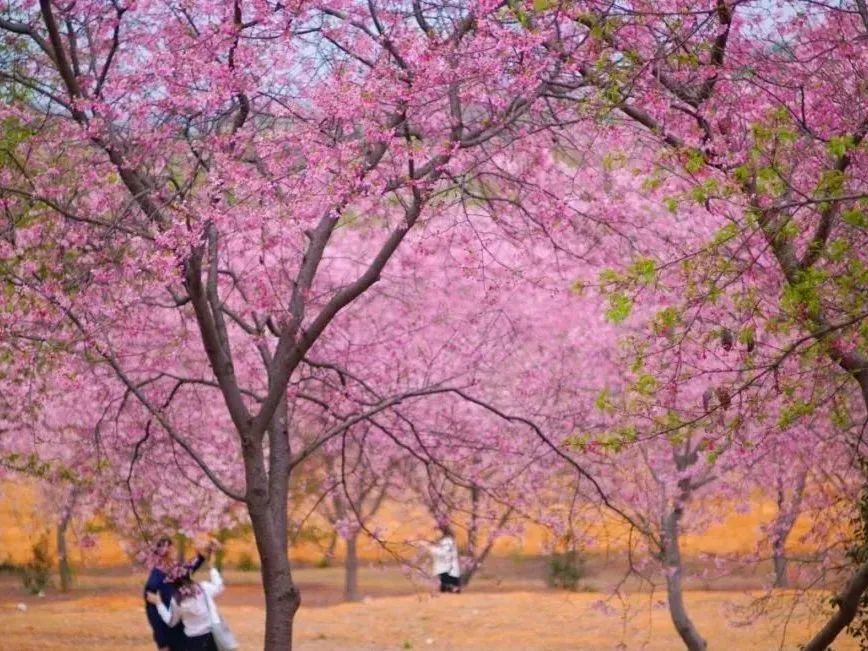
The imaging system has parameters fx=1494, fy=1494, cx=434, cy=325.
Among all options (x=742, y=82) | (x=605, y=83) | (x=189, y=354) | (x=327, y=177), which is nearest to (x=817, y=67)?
(x=742, y=82)

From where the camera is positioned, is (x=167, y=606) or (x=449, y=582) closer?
(x=167, y=606)

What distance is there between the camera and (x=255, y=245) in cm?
1135

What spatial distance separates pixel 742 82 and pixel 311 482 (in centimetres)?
2050

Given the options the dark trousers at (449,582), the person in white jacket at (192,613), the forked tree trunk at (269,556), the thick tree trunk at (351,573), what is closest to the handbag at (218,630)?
the person in white jacket at (192,613)

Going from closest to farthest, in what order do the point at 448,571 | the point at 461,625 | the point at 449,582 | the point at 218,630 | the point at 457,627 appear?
the point at 218,630 → the point at 457,627 → the point at 461,625 → the point at 448,571 → the point at 449,582

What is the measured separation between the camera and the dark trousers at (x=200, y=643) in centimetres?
1383

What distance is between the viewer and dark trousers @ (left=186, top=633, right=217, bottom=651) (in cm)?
1383

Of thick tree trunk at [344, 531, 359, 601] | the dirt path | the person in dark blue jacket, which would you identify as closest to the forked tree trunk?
the person in dark blue jacket

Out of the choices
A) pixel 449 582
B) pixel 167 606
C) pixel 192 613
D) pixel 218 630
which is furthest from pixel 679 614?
pixel 449 582

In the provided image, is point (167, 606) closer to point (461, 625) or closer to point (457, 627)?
point (457, 627)

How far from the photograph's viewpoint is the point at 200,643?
1384cm

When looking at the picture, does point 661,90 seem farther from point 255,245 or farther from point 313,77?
point 255,245

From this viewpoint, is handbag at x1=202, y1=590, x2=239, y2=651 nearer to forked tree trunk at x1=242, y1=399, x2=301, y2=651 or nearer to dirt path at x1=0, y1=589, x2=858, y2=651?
forked tree trunk at x1=242, y1=399, x2=301, y2=651

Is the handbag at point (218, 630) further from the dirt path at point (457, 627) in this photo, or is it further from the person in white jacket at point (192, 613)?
the dirt path at point (457, 627)
